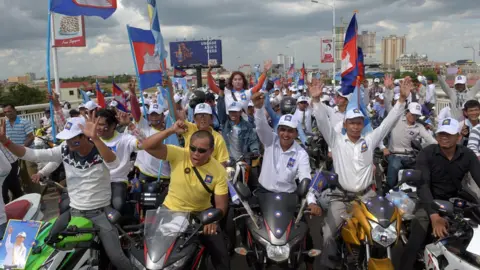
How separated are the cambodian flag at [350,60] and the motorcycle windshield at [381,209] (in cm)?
335

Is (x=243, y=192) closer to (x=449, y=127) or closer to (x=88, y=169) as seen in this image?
(x=88, y=169)

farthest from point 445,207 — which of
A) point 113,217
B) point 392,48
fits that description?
point 392,48

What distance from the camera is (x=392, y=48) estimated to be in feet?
263

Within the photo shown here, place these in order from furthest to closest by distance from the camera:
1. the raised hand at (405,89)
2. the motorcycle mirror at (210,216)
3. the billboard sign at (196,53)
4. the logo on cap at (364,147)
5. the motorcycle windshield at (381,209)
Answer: the billboard sign at (196,53) < the raised hand at (405,89) < the logo on cap at (364,147) < the motorcycle windshield at (381,209) < the motorcycle mirror at (210,216)

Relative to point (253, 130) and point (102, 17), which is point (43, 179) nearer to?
point (253, 130)

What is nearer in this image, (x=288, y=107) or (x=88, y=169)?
(x=88, y=169)

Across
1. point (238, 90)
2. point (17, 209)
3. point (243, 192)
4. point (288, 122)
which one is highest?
point (238, 90)

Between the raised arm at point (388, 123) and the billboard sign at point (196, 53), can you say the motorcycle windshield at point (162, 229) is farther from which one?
the billboard sign at point (196, 53)

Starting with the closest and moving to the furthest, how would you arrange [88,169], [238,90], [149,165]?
[88,169] → [149,165] → [238,90]

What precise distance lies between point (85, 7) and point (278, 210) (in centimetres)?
493

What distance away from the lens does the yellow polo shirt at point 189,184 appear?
3670 mm

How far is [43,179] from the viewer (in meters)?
4.30

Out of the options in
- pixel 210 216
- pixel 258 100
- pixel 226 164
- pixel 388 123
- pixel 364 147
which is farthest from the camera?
pixel 226 164

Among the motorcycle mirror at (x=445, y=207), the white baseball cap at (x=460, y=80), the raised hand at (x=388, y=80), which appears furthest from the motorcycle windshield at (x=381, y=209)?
the white baseball cap at (x=460, y=80)
